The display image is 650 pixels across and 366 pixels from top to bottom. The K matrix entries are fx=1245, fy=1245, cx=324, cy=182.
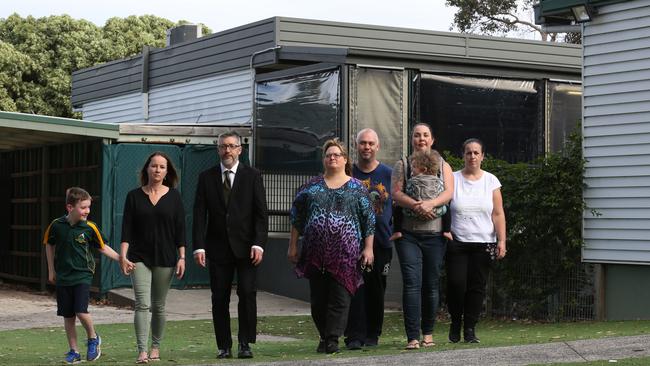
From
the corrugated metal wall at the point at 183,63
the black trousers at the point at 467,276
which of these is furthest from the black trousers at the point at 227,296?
the corrugated metal wall at the point at 183,63

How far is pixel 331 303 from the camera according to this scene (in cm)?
1020

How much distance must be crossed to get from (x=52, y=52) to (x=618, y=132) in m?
39.7

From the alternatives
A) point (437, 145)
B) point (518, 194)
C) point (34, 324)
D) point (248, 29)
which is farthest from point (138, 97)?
point (518, 194)

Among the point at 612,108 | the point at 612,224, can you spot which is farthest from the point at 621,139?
the point at 612,224

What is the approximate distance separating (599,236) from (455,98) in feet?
16.2

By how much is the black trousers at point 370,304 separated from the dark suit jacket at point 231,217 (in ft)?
3.33

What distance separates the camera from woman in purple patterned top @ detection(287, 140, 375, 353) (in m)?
10.1

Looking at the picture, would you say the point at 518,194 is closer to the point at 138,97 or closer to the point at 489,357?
the point at 489,357

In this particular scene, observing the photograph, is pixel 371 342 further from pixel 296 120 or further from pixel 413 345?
pixel 296 120

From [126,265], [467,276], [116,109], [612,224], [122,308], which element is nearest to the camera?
[126,265]

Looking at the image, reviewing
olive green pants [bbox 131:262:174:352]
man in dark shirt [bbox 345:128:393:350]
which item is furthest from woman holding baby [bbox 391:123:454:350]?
olive green pants [bbox 131:262:174:352]

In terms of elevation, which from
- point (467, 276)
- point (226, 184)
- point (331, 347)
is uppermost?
point (226, 184)

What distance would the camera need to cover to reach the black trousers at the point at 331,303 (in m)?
10.2

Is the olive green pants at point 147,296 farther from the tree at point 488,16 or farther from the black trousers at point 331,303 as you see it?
the tree at point 488,16
